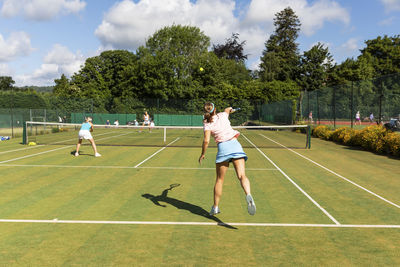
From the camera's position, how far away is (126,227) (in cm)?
521

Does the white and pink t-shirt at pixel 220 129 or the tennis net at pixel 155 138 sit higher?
the white and pink t-shirt at pixel 220 129

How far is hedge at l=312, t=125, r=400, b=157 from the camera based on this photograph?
1453 centimetres

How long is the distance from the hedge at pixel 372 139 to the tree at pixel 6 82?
118 m

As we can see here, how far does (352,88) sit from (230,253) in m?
20.7

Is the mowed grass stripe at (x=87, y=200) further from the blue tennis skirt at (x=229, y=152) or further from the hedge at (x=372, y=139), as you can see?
the hedge at (x=372, y=139)

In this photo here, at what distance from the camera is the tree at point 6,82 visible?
112062 mm

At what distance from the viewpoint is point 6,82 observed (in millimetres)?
113812

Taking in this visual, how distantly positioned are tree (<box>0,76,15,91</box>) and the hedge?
118347 millimetres

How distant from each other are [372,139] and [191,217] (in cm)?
1359

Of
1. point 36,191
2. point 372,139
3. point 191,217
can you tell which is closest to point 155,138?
point 372,139

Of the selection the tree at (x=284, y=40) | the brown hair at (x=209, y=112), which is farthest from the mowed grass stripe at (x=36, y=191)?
the tree at (x=284, y=40)

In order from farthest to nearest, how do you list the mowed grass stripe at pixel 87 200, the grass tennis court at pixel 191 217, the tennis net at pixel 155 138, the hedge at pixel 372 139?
the tennis net at pixel 155 138
the hedge at pixel 372 139
the mowed grass stripe at pixel 87 200
the grass tennis court at pixel 191 217

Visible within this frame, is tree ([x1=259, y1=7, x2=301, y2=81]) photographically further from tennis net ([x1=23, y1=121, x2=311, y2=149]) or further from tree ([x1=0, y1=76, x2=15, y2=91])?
tree ([x1=0, y1=76, x2=15, y2=91])

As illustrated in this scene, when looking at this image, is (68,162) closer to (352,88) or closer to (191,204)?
(191,204)
